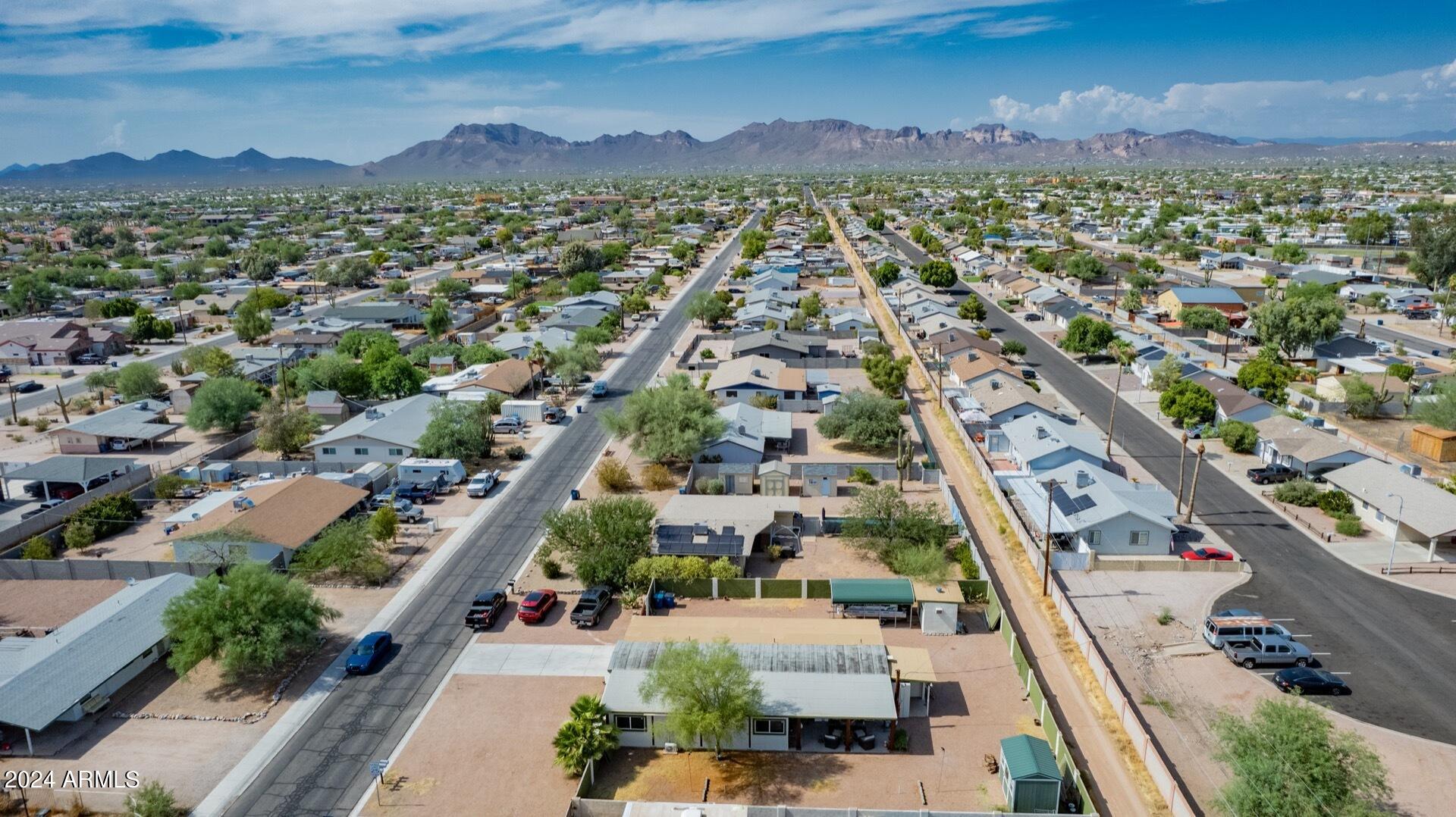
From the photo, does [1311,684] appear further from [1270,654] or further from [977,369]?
[977,369]

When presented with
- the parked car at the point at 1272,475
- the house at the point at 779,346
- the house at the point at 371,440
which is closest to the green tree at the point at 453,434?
the house at the point at 371,440

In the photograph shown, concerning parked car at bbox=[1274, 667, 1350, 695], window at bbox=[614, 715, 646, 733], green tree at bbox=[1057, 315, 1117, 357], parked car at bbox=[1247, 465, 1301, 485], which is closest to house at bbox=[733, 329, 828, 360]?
green tree at bbox=[1057, 315, 1117, 357]

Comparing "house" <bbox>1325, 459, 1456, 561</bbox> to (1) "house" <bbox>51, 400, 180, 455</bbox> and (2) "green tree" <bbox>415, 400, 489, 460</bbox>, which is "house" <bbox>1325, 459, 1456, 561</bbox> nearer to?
(2) "green tree" <bbox>415, 400, 489, 460</bbox>

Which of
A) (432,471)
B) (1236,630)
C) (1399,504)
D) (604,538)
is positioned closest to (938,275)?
(1399,504)

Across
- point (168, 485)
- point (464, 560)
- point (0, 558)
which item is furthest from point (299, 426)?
point (464, 560)

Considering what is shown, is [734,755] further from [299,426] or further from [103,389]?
[103,389]
